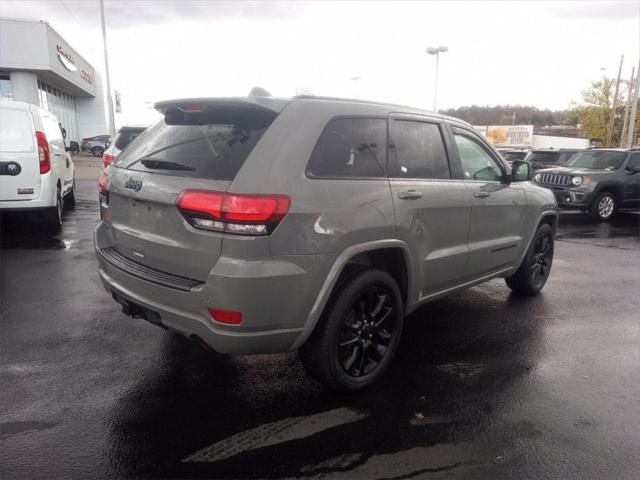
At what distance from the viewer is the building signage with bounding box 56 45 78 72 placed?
96.1 ft

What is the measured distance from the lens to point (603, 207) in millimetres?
12000

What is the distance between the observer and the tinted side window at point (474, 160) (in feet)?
13.7

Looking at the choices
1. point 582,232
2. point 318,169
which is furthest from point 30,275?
point 582,232

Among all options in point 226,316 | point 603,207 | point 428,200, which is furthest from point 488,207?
point 603,207

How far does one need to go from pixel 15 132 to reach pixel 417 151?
5.77 m

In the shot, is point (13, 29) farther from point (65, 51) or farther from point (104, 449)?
point (104, 449)

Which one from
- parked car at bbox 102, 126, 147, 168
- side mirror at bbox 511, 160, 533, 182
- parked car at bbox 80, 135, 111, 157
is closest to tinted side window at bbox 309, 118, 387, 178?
side mirror at bbox 511, 160, 533, 182

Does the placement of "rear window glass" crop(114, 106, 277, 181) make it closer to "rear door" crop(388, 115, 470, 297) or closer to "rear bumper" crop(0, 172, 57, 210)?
"rear door" crop(388, 115, 470, 297)

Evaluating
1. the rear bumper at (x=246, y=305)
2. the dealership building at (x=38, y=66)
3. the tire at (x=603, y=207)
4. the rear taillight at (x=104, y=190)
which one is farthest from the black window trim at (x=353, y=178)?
the dealership building at (x=38, y=66)

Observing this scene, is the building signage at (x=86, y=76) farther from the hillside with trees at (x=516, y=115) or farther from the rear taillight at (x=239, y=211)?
the hillside with trees at (x=516, y=115)

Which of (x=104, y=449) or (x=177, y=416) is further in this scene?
(x=177, y=416)

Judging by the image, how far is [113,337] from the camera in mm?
4027

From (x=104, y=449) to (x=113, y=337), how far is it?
4.98 feet

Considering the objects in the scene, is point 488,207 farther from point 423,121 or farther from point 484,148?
point 423,121
